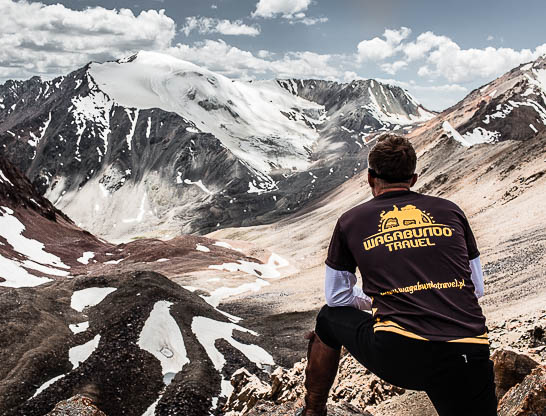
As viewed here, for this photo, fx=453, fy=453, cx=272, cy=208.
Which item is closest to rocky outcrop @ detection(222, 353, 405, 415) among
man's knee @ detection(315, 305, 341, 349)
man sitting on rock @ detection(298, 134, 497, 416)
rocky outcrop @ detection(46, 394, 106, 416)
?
man's knee @ detection(315, 305, 341, 349)

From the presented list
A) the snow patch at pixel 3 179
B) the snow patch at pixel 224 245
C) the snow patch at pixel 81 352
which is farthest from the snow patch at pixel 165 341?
the snow patch at pixel 3 179

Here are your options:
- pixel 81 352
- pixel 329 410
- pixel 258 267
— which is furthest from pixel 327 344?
pixel 258 267

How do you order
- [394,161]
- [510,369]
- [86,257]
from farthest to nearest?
[86,257] < [510,369] < [394,161]

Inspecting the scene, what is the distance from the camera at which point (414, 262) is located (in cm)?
446

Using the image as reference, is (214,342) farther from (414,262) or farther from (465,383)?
(465,383)

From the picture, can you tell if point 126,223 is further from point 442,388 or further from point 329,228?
point 442,388

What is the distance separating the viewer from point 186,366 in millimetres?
21391

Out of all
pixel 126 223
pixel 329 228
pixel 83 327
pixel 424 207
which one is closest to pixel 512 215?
pixel 83 327

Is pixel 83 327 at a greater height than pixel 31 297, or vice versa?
pixel 31 297

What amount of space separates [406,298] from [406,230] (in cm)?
68

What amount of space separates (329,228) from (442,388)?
9562 cm

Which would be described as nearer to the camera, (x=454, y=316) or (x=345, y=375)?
(x=454, y=316)

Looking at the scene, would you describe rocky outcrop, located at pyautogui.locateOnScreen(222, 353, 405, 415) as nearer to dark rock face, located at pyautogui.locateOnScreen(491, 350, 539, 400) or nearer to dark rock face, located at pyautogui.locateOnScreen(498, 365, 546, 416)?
dark rock face, located at pyautogui.locateOnScreen(491, 350, 539, 400)

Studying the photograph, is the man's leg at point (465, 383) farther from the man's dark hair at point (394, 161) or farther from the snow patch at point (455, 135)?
the snow patch at point (455, 135)
